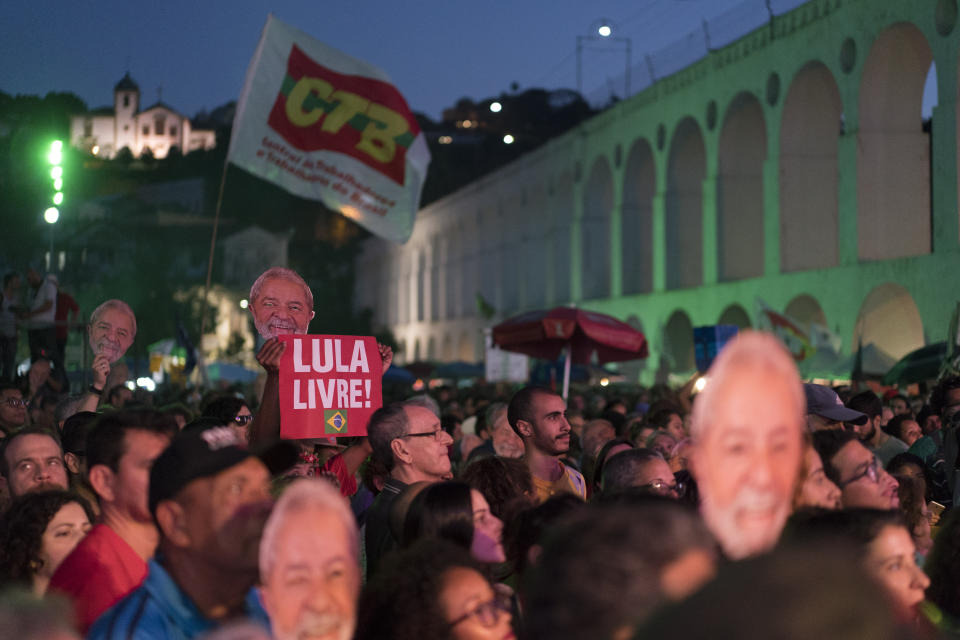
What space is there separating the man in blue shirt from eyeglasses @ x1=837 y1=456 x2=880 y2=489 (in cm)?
214

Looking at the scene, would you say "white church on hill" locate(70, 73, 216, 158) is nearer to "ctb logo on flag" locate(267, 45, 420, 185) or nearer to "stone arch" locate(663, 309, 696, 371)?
"stone arch" locate(663, 309, 696, 371)

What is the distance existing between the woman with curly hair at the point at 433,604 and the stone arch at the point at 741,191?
36167 mm

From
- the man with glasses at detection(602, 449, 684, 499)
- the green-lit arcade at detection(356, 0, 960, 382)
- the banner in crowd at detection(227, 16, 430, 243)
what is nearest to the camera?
the man with glasses at detection(602, 449, 684, 499)

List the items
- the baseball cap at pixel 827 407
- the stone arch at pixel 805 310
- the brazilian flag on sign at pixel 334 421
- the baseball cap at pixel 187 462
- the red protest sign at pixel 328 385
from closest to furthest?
the baseball cap at pixel 187 462 → the red protest sign at pixel 328 385 → the brazilian flag on sign at pixel 334 421 → the baseball cap at pixel 827 407 → the stone arch at pixel 805 310

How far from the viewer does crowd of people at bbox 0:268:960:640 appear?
78.0 inches

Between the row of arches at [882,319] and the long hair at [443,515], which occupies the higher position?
the row of arches at [882,319]

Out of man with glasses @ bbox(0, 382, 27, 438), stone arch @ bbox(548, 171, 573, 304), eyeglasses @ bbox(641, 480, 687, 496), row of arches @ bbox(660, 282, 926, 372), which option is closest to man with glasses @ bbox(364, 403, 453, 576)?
eyeglasses @ bbox(641, 480, 687, 496)

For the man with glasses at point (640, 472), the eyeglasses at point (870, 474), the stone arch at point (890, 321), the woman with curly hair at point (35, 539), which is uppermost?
the stone arch at point (890, 321)

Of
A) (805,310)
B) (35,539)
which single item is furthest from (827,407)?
(805,310)

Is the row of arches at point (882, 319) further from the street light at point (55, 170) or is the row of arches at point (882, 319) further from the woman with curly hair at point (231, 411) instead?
the woman with curly hair at point (231, 411)

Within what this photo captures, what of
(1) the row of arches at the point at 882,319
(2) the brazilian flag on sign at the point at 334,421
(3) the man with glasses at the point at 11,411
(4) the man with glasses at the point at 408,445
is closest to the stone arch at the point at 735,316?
(1) the row of arches at the point at 882,319

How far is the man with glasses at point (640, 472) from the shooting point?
559cm

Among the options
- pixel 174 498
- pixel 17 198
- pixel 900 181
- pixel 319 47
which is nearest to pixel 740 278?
pixel 900 181

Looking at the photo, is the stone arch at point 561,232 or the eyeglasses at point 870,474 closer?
the eyeglasses at point 870,474
